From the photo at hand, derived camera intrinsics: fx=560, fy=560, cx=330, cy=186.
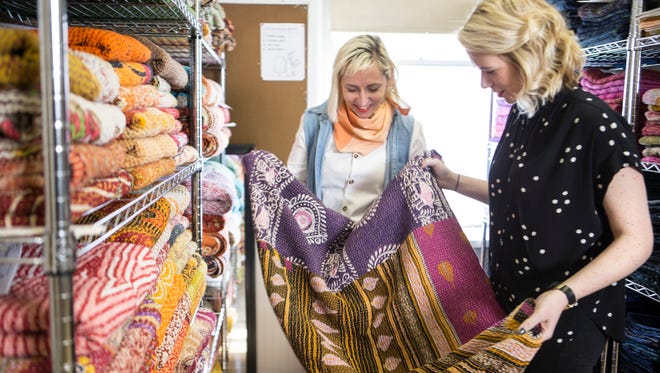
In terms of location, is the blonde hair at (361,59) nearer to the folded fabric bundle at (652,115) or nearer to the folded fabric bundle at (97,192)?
the folded fabric bundle at (652,115)

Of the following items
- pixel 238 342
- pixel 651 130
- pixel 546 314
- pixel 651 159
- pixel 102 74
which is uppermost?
pixel 102 74

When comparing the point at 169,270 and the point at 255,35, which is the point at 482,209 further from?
the point at 169,270

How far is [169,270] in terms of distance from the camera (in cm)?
135

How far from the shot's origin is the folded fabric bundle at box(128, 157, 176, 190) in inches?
43.4

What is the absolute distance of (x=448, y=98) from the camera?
158 inches

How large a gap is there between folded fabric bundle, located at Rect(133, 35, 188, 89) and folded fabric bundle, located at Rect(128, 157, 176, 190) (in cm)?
30

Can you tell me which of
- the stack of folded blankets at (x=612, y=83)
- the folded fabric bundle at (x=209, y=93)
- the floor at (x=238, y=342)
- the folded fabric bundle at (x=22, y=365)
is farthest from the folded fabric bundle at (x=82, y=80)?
the floor at (x=238, y=342)

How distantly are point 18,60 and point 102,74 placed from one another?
202 millimetres

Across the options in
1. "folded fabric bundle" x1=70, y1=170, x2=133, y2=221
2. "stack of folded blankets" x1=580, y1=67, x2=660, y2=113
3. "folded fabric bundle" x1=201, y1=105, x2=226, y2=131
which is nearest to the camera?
"folded fabric bundle" x1=70, y1=170, x2=133, y2=221

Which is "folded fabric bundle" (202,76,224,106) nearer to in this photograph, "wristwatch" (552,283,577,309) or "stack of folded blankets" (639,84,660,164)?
"wristwatch" (552,283,577,309)

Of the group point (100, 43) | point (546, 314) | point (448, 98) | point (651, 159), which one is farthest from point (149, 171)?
point (448, 98)

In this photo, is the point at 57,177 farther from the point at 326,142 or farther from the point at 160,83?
the point at 326,142

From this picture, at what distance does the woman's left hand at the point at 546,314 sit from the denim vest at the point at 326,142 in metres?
1.07

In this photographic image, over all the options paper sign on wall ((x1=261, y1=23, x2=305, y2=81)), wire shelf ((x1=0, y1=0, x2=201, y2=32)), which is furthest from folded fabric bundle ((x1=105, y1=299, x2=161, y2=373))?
paper sign on wall ((x1=261, y1=23, x2=305, y2=81))
